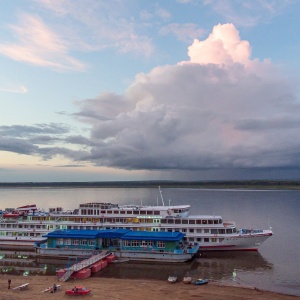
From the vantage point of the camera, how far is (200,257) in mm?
57688

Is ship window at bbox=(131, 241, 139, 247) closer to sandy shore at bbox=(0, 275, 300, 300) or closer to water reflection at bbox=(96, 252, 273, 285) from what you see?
water reflection at bbox=(96, 252, 273, 285)

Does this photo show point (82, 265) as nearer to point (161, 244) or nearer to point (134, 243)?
point (134, 243)

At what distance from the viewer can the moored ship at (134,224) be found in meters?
60.2

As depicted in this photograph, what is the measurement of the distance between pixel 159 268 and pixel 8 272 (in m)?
22.2

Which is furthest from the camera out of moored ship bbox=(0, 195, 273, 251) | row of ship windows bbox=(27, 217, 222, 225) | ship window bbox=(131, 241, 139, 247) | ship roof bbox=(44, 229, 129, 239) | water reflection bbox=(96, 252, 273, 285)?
row of ship windows bbox=(27, 217, 222, 225)

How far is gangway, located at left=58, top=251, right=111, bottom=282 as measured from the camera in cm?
4424

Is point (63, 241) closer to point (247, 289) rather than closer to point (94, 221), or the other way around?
point (94, 221)

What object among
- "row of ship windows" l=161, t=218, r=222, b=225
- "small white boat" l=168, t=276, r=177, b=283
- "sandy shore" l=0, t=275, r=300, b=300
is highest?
"row of ship windows" l=161, t=218, r=222, b=225

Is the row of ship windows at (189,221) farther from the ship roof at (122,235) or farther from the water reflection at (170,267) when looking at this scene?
the water reflection at (170,267)

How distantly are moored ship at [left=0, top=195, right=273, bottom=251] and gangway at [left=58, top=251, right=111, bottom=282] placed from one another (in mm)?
10094

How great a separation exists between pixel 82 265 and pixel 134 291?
11529mm

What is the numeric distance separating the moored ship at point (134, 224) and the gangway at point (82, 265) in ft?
33.1

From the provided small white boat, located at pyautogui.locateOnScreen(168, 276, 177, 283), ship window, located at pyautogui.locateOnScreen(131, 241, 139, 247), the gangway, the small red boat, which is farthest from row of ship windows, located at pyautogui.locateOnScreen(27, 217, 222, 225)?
the small red boat

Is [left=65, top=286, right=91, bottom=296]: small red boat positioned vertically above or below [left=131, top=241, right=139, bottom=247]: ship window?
below
